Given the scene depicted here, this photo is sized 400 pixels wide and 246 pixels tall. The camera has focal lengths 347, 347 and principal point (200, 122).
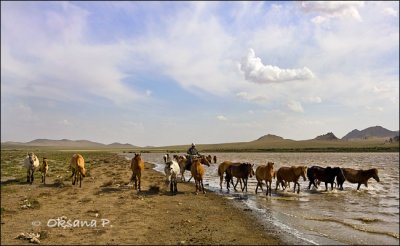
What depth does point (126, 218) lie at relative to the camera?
12430mm

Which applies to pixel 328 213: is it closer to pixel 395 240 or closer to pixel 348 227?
pixel 348 227

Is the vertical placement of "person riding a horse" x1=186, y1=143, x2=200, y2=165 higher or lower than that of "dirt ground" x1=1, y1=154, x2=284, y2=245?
higher

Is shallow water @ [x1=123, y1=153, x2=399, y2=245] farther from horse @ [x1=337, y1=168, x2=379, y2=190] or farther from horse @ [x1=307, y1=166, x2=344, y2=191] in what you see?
horse @ [x1=307, y1=166, x2=344, y2=191]

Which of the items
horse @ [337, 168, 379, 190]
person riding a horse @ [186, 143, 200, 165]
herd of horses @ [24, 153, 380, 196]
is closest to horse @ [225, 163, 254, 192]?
herd of horses @ [24, 153, 380, 196]

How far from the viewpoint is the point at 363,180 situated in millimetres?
A: 22688

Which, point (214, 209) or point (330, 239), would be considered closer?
point (330, 239)

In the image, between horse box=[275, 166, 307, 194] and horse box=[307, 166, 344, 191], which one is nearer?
horse box=[275, 166, 307, 194]

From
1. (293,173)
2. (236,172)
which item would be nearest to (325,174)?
(293,173)

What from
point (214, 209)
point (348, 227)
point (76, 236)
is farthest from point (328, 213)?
point (76, 236)

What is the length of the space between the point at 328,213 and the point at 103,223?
8.94m

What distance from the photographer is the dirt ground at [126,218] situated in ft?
33.0

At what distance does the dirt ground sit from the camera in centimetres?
1006

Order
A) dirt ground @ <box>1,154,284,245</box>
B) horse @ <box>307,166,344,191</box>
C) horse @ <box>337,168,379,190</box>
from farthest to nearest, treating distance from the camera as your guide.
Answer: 1. horse @ <box>307,166,344,191</box>
2. horse @ <box>337,168,379,190</box>
3. dirt ground @ <box>1,154,284,245</box>

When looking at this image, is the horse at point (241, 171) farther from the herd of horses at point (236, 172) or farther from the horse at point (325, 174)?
the horse at point (325, 174)
